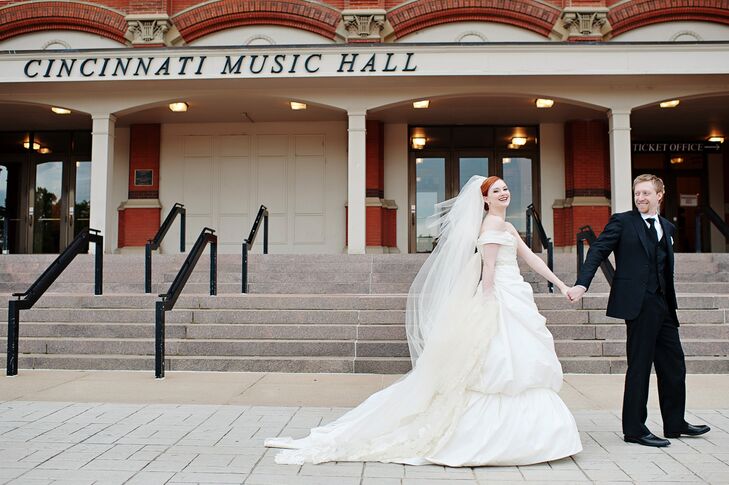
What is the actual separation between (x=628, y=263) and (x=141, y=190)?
13302 mm

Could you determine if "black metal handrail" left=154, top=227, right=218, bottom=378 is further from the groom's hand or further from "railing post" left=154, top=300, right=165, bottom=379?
the groom's hand

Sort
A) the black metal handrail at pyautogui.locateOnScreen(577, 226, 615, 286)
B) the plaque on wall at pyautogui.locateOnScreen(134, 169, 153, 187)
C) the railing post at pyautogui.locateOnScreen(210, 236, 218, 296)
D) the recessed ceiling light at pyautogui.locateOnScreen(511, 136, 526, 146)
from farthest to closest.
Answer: the recessed ceiling light at pyautogui.locateOnScreen(511, 136, 526, 146)
the plaque on wall at pyautogui.locateOnScreen(134, 169, 153, 187)
the railing post at pyautogui.locateOnScreen(210, 236, 218, 296)
the black metal handrail at pyautogui.locateOnScreen(577, 226, 615, 286)

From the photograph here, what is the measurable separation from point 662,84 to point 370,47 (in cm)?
564

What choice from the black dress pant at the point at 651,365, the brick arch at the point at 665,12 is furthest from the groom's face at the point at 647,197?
the brick arch at the point at 665,12

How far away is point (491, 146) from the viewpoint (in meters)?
15.9

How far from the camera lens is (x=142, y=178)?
51.5 ft

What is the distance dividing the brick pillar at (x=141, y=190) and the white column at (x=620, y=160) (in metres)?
10.2

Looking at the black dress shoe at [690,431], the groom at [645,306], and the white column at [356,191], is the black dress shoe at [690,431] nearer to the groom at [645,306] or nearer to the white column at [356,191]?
the groom at [645,306]

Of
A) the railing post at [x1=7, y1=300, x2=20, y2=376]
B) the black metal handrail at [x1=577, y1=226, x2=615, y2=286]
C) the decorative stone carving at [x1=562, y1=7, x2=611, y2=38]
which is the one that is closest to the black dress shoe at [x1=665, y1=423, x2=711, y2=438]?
the black metal handrail at [x1=577, y1=226, x2=615, y2=286]

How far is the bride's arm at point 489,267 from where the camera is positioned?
445cm

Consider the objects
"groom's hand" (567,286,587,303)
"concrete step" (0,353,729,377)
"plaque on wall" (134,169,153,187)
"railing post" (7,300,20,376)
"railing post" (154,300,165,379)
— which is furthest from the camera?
"plaque on wall" (134,169,153,187)

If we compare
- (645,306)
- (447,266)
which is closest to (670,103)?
(645,306)

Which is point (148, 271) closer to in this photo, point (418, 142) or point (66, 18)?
point (418, 142)

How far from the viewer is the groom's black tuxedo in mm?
4523
